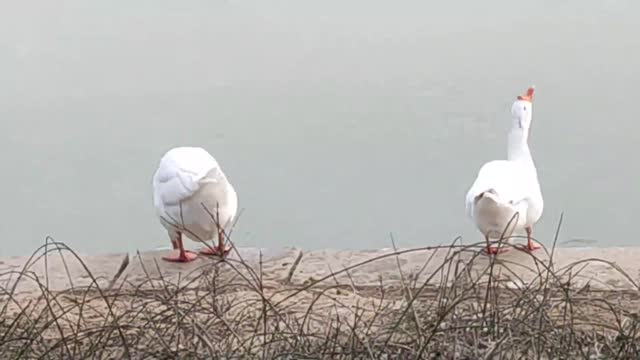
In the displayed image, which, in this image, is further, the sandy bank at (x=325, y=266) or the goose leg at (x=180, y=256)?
the goose leg at (x=180, y=256)

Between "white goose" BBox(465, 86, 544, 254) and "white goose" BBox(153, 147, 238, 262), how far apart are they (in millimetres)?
827

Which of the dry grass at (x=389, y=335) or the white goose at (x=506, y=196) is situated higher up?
the dry grass at (x=389, y=335)

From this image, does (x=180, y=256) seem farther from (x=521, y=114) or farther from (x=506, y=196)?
(x=521, y=114)

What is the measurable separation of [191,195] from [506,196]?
3.33 ft

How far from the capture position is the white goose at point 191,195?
3.46 meters

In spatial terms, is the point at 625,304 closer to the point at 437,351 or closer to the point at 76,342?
the point at 437,351

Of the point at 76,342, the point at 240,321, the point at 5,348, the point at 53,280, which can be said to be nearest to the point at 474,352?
the point at 240,321

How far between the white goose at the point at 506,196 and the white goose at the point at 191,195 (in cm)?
83

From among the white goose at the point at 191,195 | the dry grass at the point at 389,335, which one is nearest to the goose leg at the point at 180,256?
the white goose at the point at 191,195

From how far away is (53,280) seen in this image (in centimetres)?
336

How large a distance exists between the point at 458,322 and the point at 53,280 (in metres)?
1.80

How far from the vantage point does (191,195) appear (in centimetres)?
347

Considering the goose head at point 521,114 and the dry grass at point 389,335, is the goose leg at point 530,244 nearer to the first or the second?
the goose head at point 521,114

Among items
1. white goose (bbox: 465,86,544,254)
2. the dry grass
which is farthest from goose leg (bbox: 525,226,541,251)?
the dry grass
